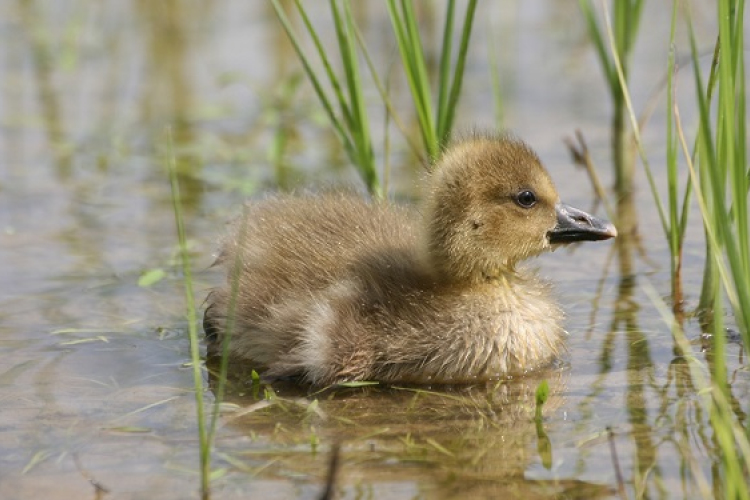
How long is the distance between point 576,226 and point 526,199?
0.23m

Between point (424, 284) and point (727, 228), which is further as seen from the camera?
point (424, 284)

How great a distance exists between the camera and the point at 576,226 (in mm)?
5000

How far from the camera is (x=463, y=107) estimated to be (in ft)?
27.0

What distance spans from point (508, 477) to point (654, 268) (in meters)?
2.34

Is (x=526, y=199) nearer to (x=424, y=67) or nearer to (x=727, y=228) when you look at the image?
(x=424, y=67)

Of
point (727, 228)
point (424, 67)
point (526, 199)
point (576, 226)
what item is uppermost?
point (424, 67)

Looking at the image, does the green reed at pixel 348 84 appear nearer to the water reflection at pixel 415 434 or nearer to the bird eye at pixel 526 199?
the bird eye at pixel 526 199

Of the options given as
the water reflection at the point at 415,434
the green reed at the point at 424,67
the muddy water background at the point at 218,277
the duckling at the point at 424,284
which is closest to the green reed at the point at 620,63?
the muddy water background at the point at 218,277

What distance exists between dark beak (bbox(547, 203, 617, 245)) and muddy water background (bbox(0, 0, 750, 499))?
40cm

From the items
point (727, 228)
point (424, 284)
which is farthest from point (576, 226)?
point (727, 228)

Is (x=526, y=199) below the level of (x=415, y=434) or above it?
above

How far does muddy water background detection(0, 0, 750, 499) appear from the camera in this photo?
12.7ft

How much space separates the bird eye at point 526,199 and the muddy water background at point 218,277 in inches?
22.7

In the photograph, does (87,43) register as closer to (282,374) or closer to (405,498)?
(282,374)
